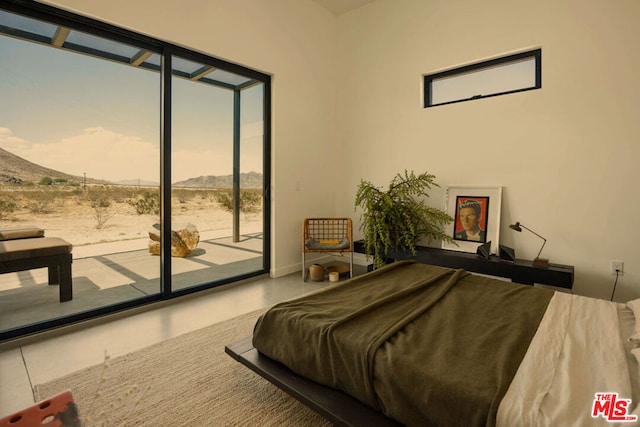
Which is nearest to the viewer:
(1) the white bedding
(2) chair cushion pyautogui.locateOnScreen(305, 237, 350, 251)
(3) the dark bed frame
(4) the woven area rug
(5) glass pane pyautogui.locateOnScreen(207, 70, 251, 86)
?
(1) the white bedding

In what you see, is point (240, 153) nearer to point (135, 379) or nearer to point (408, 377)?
point (135, 379)

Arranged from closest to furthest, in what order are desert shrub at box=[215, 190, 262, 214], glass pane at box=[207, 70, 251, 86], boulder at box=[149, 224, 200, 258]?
boulder at box=[149, 224, 200, 258], glass pane at box=[207, 70, 251, 86], desert shrub at box=[215, 190, 262, 214]

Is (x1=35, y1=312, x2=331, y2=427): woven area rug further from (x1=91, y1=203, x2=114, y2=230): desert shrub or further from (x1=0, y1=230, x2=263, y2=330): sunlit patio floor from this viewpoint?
(x1=91, y1=203, x2=114, y2=230): desert shrub

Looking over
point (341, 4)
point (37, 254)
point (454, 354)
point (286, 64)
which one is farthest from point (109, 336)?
point (341, 4)

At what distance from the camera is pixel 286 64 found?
420cm

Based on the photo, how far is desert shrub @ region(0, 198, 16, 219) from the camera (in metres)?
2.41

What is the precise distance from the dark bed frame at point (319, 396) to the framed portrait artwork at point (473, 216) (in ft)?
8.48

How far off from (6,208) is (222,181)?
179cm

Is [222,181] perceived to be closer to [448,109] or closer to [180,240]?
[180,240]

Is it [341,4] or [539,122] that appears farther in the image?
[341,4]

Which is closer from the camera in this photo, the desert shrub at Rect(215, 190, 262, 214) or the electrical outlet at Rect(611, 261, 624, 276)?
the electrical outlet at Rect(611, 261, 624, 276)

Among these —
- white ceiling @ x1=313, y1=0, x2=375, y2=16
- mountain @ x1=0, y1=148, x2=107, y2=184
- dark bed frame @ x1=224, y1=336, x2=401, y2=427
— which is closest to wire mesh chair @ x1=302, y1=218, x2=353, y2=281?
dark bed frame @ x1=224, y1=336, x2=401, y2=427

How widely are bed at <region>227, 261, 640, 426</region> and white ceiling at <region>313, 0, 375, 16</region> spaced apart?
13.0 ft

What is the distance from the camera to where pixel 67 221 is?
107 inches
